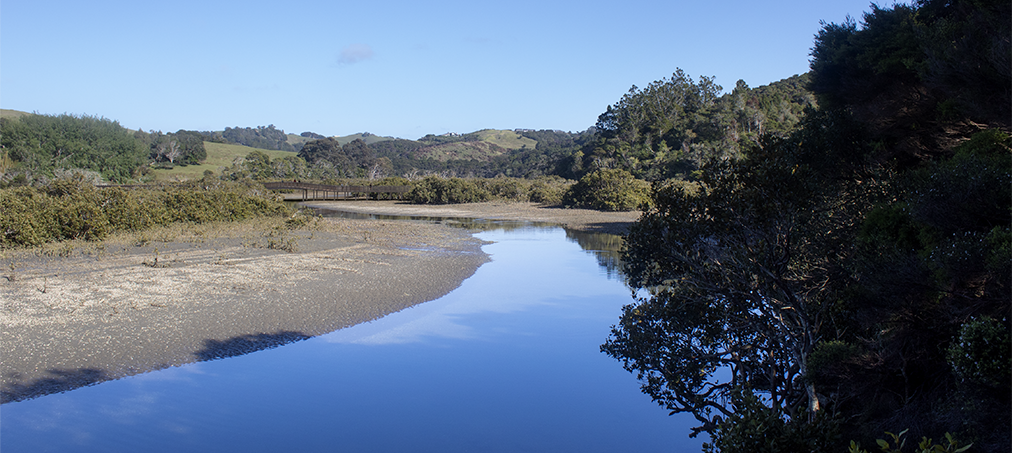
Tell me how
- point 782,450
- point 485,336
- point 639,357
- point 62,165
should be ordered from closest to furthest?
1. point 782,450
2. point 639,357
3. point 485,336
4. point 62,165

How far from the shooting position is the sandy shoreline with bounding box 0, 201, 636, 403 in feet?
28.9

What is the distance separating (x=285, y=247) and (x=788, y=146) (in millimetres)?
15049

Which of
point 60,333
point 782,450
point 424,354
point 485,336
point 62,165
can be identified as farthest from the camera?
point 62,165

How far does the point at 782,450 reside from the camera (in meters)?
4.01

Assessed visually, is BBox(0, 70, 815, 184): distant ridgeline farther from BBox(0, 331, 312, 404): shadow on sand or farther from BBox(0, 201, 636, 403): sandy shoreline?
BBox(0, 331, 312, 404): shadow on sand

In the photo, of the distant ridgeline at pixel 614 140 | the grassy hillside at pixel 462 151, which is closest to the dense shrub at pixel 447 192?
the distant ridgeline at pixel 614 140

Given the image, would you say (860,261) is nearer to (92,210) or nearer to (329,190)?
(92,210)

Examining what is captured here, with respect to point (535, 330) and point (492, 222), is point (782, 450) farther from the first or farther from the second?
point (492, 222)

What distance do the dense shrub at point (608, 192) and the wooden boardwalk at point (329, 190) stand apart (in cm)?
1888

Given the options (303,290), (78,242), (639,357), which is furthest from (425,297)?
(78,242)

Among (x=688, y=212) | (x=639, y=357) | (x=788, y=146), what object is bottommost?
(x=639, y=357)

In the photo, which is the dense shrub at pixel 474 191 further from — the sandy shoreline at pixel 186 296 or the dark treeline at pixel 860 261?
the dark treeline at pixel 860 261

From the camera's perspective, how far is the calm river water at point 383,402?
6.91 m

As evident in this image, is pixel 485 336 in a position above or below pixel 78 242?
below
